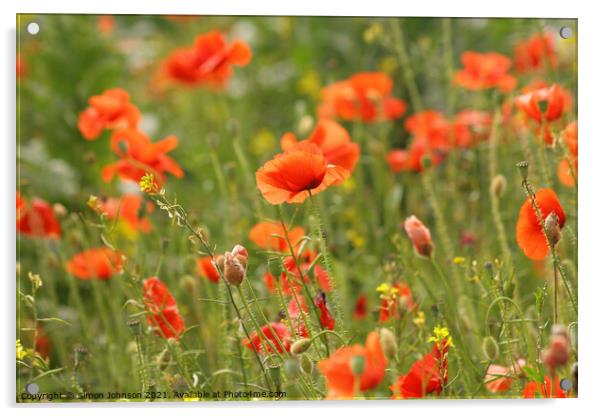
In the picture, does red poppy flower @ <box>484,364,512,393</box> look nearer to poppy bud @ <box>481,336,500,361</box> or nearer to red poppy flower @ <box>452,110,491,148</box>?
poppy bud @ <box>481,336,500,361</box>

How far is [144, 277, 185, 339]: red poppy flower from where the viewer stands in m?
1.71

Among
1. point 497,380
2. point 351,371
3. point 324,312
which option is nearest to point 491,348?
point 497,380

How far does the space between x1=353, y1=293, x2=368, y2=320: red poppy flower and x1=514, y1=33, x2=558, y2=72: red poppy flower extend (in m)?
0.64

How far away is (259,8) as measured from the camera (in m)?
1.95

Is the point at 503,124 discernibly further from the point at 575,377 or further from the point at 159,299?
the point at 159,299

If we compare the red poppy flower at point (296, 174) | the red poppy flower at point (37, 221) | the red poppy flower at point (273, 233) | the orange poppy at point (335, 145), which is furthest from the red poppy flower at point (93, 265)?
the red poppy flower at point (296, 174)

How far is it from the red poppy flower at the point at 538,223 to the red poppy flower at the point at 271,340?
43 cm

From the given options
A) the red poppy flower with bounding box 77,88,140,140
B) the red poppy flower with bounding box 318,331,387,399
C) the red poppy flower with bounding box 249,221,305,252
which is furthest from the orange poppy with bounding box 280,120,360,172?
the red poppy flower with bounding box 318,331,387,399

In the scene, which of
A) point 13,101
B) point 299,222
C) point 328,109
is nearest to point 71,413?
point 13,101

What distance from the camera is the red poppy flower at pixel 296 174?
4.91 ft

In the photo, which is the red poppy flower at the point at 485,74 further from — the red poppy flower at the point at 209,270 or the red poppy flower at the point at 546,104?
the red poppy flower at the point at 209,270

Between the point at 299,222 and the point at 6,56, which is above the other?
the point at 6,56

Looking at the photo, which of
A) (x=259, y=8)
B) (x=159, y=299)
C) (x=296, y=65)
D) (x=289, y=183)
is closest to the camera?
(x=289, y=183)

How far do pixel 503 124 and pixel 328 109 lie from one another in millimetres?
441
